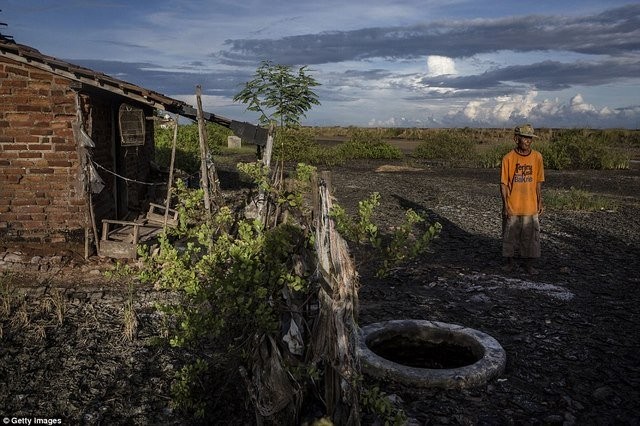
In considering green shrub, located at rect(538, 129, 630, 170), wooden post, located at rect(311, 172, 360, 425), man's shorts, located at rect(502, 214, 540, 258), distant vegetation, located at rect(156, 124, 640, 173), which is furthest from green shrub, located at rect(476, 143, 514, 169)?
wooden post, located at rect(311, 172, 360, 425)

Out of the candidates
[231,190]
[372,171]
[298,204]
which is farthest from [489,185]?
[298,204]

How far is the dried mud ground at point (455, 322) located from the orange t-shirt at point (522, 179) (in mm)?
1012

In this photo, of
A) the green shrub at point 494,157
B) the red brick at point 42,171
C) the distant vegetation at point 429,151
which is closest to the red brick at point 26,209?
the red brick at point 42,171

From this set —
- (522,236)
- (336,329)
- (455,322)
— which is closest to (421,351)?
(455,322)

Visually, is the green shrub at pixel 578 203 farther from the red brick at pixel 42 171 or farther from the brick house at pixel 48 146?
the red brick at pixel 42 171

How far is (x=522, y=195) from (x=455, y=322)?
235 centimetres

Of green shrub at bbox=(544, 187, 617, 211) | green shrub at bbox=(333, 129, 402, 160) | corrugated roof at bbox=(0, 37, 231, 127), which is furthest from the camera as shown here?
green shrub at bbox=(333, 129, 402, 160)

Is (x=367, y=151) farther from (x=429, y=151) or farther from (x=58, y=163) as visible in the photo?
(x=58, y=163)

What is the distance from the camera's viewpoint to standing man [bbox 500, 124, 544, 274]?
22.6 feet

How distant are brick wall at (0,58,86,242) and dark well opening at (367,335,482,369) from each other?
5628 mm

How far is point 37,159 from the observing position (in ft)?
26.3

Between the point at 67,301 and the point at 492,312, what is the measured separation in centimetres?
509

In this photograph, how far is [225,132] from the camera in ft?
110

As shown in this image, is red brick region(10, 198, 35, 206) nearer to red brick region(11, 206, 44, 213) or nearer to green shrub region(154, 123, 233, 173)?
red brick region(11, 206, 44, 213)
